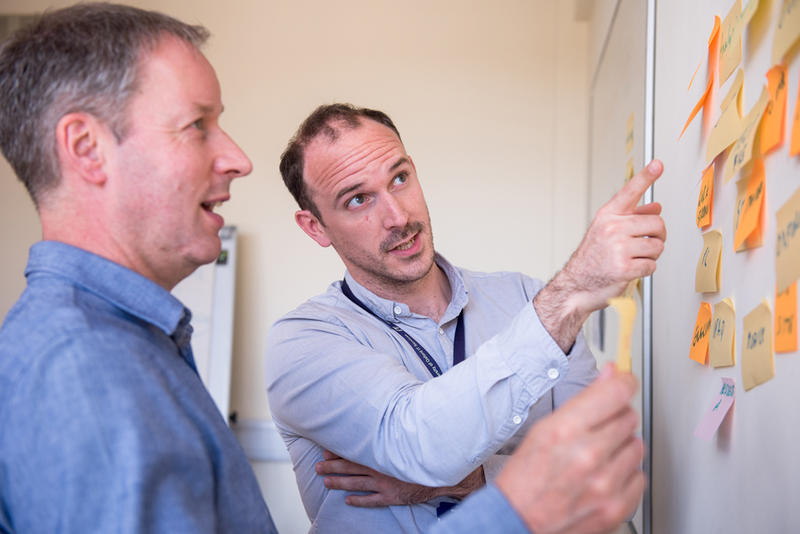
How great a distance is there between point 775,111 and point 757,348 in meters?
0.28

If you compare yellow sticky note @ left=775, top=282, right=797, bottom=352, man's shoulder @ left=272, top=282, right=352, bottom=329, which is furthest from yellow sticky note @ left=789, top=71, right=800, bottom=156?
man's shoulder @ left=272, top=282, right=352, bottom=329

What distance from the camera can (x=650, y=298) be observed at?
5.30 ft

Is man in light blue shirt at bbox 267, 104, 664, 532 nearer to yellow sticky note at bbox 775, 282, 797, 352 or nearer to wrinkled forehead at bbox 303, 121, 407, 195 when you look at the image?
wrinkled forehead at bbox 303, 121, 407, 195

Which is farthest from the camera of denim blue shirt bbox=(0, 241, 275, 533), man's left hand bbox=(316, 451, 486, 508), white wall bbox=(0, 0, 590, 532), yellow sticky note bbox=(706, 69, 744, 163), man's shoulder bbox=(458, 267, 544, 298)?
white wall bbox=(0, 0, 590, 532)

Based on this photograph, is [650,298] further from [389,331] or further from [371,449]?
[371,449]

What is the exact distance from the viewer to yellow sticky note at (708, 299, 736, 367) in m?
0.93

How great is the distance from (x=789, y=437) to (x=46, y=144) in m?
0.93

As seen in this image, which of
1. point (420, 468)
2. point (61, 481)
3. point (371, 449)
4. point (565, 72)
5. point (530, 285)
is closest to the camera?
point (61, 481)

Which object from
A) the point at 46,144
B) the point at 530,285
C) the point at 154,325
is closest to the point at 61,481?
the point at 154,325

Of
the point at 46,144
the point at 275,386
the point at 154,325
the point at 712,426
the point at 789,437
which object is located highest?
the point at 46,144

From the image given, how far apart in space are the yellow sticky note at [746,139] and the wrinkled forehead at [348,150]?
3.05 ft

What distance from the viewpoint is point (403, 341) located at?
1551 millimetres

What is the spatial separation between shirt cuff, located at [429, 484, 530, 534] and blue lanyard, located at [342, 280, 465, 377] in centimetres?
78

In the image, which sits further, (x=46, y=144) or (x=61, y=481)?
(x=46, y=144)
